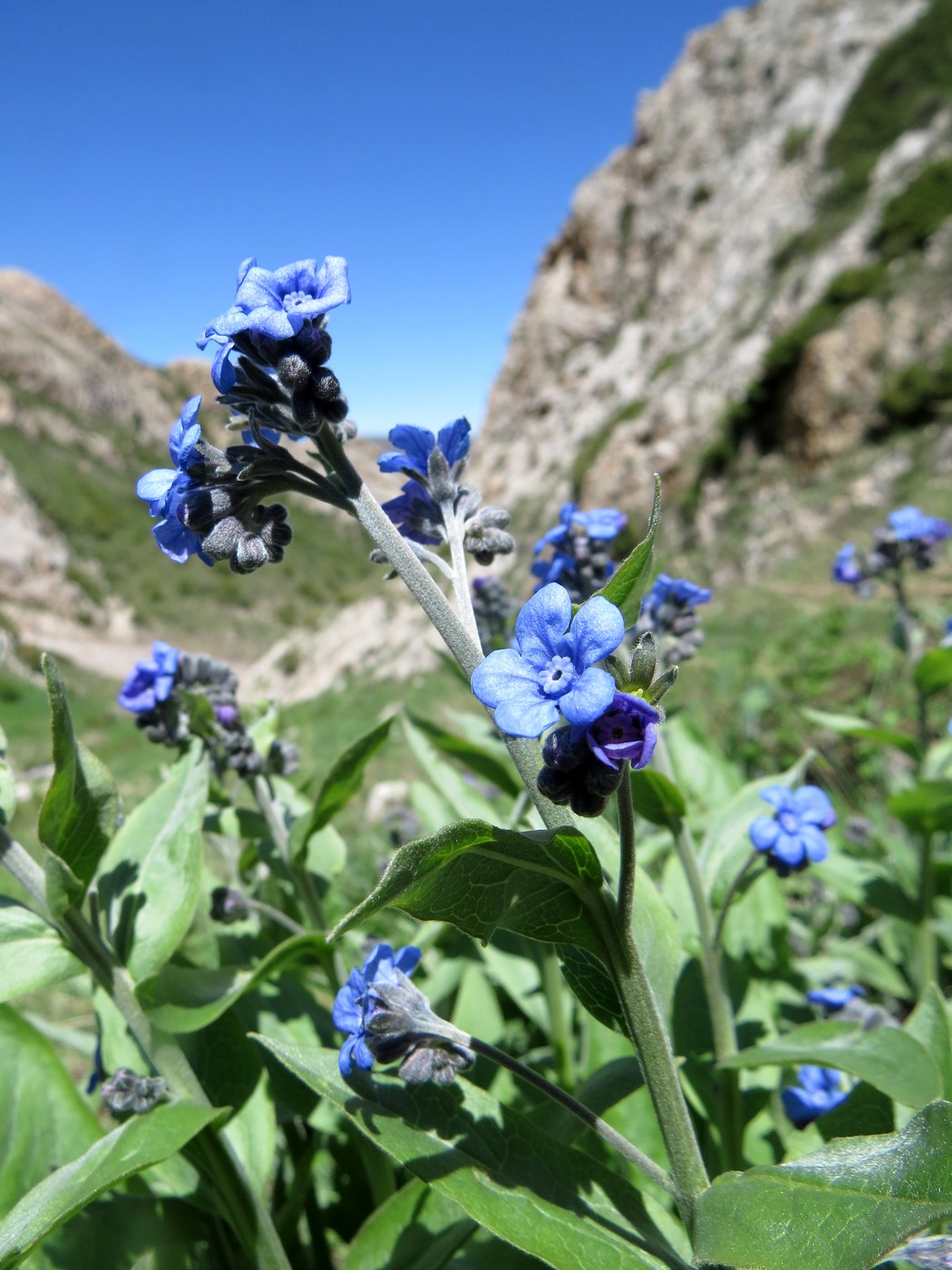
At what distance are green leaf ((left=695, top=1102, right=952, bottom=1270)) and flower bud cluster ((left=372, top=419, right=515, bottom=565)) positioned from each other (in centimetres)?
132

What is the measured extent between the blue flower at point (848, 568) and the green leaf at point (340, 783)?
10.1ft

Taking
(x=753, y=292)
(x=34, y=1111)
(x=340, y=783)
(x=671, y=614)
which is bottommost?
(x=34, y=1111)

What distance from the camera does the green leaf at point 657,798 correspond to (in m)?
2.39

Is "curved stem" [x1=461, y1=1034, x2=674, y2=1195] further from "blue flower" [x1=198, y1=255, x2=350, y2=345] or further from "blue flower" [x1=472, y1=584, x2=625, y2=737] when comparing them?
"blue flower" [x1=198, y1=255, x2=350, y2=345]

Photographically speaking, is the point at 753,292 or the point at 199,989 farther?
the point at 753,292

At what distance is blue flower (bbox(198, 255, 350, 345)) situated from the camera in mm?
1529

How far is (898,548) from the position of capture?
4168 millimetres

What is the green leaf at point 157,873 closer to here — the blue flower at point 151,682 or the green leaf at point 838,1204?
the blue flower at point 151,682

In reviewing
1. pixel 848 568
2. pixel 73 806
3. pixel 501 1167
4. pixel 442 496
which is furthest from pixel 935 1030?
pixel 848 568

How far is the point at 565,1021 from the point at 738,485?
74.0 feet

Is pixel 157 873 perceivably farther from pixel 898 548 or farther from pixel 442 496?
pixel 898 548

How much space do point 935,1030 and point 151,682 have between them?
2.62 meters

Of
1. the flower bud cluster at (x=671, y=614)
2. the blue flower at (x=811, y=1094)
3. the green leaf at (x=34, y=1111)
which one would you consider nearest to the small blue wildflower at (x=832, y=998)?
the blue flower at (x=811, y=1094)

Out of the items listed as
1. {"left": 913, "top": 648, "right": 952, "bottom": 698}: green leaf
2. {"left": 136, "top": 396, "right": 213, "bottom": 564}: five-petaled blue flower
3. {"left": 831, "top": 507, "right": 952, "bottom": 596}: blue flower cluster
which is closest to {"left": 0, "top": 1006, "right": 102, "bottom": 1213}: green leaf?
{"left": 136, "top": 396, "right": 213, "bottom": 564}: five-petaled blue flower
